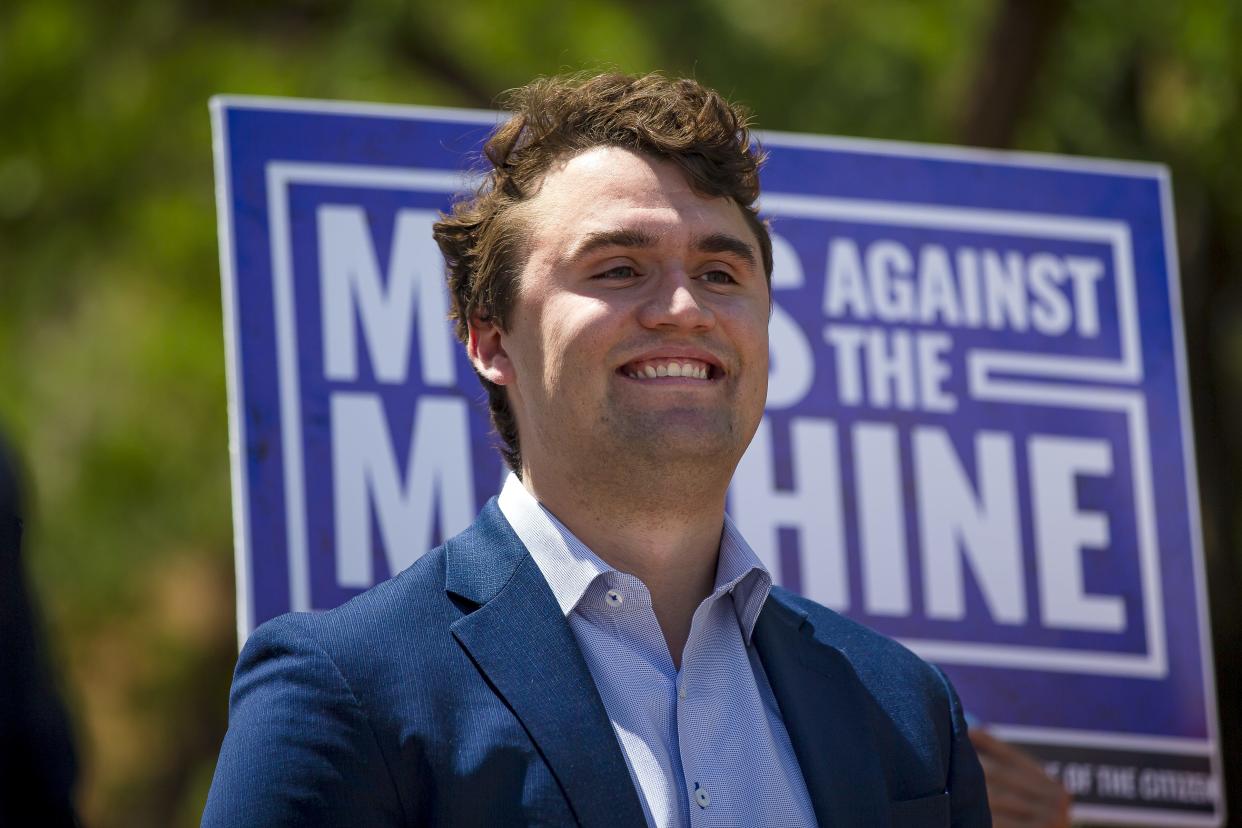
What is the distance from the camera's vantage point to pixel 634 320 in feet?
8.55

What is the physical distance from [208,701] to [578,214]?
653cm

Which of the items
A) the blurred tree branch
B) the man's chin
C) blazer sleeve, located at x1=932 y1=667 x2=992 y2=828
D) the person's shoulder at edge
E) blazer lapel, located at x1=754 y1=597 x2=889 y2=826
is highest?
the blurred tree branch

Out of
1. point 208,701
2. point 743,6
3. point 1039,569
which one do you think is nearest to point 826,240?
point 1039,569

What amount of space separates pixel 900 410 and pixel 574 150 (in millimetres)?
1401

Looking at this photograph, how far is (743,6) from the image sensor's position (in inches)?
297

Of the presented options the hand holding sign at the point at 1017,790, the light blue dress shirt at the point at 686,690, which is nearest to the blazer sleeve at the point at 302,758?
the light blue dress shirt at the point at 686,690

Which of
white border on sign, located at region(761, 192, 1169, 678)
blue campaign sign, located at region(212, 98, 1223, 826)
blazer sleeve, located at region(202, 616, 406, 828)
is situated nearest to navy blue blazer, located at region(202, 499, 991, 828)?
blazer sleeve, located at region(202, 616, 406, 828)

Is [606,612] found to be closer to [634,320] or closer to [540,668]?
[540,668]

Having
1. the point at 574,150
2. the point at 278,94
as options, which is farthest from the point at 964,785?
the point at 278,94

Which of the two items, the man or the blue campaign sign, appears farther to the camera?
the blue campaign sign

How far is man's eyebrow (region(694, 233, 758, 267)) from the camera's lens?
268cm

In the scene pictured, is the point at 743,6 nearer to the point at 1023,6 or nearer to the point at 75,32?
the point at 1023,6

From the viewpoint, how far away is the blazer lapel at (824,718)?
2.46m

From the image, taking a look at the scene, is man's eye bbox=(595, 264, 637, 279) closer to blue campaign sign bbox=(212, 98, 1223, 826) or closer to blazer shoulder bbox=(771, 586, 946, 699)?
blazer shoulder bbox=(771, 586, 946, 699)
